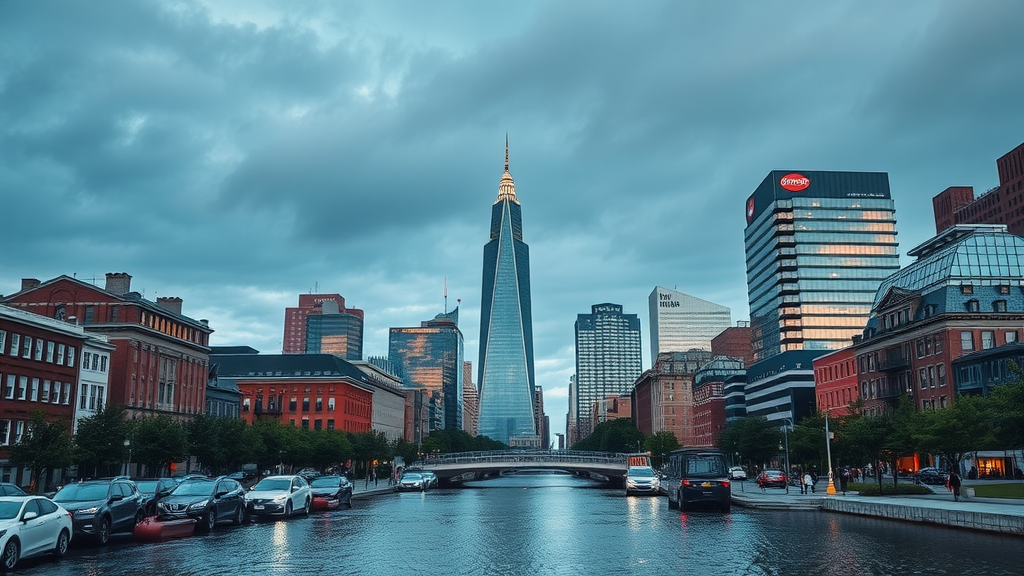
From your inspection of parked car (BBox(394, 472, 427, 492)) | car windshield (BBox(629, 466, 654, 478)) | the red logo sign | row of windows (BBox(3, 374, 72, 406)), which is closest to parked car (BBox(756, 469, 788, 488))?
car windshield (BBox(629, 466, 654, 478))

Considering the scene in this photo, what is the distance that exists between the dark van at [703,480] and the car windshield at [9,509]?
1329 inches

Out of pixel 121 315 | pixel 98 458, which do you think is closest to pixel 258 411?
pixel 121 315

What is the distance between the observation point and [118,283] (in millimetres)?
91312

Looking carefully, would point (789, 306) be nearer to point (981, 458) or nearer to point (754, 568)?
point (981, 458)

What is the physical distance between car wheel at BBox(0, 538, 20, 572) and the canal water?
289 millimetres

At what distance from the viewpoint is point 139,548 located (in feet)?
90.4

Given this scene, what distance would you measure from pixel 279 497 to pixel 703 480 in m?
22.5

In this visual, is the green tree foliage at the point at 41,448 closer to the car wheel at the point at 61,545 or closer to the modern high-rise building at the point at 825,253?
the car wheel at the point at 61,545

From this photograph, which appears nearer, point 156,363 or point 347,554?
point 347,554

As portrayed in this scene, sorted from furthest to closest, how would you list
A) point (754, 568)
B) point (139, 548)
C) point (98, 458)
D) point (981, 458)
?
point (981, 458) < point (98, 458) < point (139, 548) < point (754, 568)

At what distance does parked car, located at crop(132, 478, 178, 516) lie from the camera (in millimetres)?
37125

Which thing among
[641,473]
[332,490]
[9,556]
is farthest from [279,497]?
[641,473]

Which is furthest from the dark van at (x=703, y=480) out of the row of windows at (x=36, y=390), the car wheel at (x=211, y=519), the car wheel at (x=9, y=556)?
the row of windows at (x=36, y=390)

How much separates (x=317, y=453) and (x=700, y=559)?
84.6m
